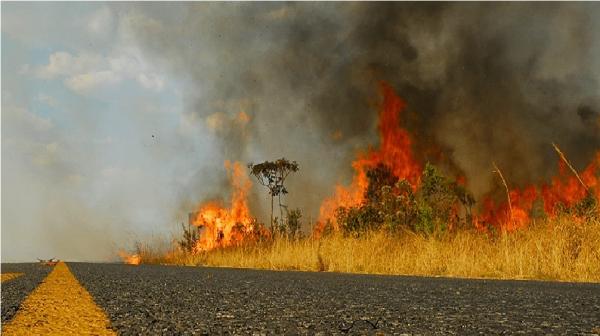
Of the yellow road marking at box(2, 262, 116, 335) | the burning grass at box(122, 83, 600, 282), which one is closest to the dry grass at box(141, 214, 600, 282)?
the burning grass at box(122, 83, 600, 282)

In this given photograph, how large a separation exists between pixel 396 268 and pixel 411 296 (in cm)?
579

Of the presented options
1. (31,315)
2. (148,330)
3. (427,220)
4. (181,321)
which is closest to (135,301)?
(31,315)

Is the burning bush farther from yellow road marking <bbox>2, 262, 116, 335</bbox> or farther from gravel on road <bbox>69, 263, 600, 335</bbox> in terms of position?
yellow road marking <bbox>2, 262, 116, 335</bbox>

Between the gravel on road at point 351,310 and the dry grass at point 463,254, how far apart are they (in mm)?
2792

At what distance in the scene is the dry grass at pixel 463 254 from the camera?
8.88m

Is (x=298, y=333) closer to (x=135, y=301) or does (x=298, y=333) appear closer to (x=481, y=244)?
(x=135, y=301)

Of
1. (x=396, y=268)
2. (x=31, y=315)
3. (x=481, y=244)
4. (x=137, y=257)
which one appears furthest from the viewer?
(x=137, y=257)

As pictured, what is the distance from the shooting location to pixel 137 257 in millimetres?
20109

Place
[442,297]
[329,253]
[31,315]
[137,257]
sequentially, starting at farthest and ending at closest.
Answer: [137,257]
[329,253]
[442,297]
[31,315]

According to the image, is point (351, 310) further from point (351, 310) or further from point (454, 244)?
point (454, 244)

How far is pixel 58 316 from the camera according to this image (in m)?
3.77

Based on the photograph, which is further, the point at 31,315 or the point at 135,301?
the point at 135,301

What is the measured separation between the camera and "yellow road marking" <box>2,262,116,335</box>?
3.17 m

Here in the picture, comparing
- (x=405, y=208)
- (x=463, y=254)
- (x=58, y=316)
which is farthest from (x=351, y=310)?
(x=405, y=208)
